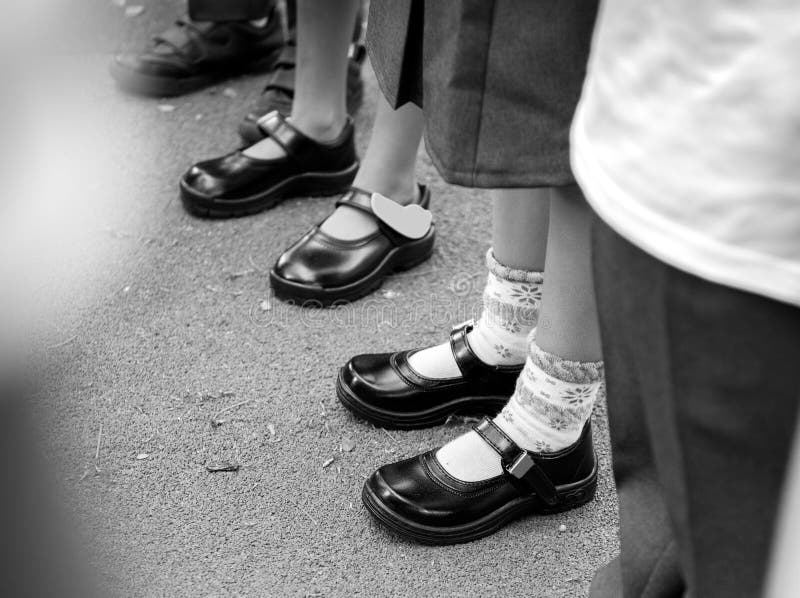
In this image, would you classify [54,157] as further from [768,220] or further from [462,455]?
[462,455]

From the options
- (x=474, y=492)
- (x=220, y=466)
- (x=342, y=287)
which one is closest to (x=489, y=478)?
(x=474, y=492)

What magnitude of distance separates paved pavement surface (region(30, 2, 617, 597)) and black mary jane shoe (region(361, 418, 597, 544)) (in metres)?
0.03

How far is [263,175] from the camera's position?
174cm

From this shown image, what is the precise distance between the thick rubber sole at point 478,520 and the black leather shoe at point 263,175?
79cm

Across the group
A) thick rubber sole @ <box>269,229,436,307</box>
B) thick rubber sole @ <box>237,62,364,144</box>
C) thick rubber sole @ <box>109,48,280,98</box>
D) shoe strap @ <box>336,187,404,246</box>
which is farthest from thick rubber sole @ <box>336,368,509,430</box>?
thick rubber sole @ <box>109,48,280,98</box>

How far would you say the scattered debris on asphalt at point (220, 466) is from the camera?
4.03 ft

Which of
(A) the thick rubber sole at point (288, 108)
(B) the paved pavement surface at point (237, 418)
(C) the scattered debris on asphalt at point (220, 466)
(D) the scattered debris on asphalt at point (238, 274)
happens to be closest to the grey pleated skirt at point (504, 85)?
(B) the paved pavement surface at point (237, 418)

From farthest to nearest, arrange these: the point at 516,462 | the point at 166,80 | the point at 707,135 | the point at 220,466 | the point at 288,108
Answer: the point at 166,80 < the point at 288,108 < the point at 220,466 < the point at 516,462 < the point at 707,135

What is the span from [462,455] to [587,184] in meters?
0.63

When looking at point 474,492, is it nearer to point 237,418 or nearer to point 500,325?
point 500,325

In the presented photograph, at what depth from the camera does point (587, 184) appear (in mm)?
548

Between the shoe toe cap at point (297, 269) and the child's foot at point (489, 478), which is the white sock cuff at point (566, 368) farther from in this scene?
the shoe toe cap at point (297, 269)

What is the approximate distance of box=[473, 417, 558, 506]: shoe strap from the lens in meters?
1.08

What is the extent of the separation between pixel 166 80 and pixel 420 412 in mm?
1276
